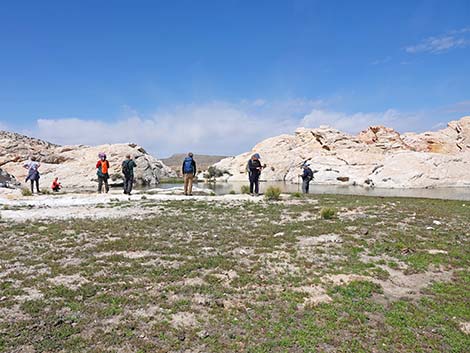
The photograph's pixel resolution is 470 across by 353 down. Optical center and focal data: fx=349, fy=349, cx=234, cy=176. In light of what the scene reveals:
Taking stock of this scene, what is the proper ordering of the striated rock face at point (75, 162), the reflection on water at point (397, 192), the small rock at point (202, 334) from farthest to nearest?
the striated rock face at point (75, 162), the reflection on water at point (397, 192), the small rock at point (202, 334)

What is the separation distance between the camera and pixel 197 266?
770 cm

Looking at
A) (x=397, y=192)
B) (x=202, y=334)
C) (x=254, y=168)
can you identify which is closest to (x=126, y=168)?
(x=254, y=168)

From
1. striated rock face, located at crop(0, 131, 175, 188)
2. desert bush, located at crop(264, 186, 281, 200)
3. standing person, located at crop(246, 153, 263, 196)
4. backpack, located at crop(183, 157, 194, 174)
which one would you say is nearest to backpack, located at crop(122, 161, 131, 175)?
backpack, located at crop(183, 157, 194, 174)

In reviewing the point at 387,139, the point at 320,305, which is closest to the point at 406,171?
the point at 387,139

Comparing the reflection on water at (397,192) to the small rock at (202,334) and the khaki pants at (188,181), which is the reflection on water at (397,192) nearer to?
the khaki pants at (188,181)

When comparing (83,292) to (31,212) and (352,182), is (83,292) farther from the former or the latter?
(352,182)

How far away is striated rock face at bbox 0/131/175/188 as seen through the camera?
4444cm

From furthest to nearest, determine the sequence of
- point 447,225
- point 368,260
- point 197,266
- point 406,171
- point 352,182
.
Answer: point 352,182, point 406,171, point 447,225, point 368,260, point 197,266

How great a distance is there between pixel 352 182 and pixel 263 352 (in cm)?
4746

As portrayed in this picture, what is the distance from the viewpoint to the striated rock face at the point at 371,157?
146 feet

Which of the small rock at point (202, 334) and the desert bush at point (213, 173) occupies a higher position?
the desert bush at point (213, 173)

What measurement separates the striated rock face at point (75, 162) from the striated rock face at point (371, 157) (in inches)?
651

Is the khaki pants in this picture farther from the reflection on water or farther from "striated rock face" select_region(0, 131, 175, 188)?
"striated rock face" select_region(0, 131, 175, 188)

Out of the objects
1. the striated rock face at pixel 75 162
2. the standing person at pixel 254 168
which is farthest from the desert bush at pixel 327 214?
the striated rock face at pixel 75 162
